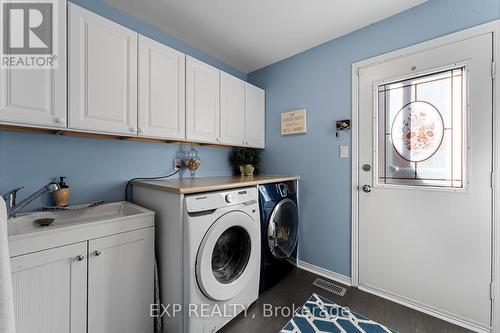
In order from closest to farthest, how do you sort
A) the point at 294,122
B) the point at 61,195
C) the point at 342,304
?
1. the point at 61,195
2. the point at 342,304
3. the point at 294,122

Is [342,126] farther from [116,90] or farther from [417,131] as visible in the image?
[116,90]

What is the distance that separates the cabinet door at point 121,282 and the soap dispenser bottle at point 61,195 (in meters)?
0.47

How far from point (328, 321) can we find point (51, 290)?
1717 millimetres

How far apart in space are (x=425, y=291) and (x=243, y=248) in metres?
1.45

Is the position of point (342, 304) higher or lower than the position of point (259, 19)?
lower

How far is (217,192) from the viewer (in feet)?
4.76

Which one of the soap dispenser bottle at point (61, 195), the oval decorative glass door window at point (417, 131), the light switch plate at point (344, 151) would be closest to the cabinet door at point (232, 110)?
the light switch plate at point (344, 151)

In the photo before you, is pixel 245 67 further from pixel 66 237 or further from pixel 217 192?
pixel 66 237

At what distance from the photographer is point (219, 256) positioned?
5.21 feet

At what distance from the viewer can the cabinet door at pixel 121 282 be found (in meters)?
1.15

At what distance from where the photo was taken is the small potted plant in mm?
2398

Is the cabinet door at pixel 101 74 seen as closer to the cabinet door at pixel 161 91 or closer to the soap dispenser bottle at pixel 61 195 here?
the cabinet door at pixel 161 91

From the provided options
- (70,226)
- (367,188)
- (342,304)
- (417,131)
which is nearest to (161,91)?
(70,226)

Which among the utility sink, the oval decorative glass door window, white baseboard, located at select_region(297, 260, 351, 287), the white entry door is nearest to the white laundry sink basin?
the utility sink
